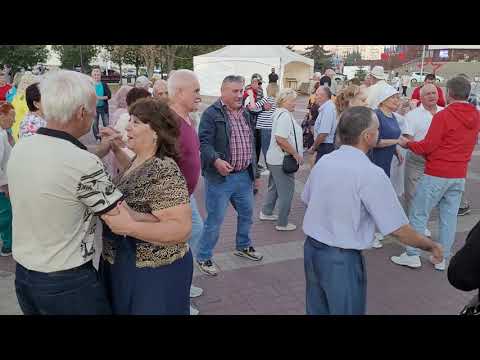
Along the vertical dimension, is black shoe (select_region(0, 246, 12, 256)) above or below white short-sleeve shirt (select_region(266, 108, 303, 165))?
below

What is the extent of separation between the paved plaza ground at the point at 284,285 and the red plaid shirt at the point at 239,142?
3.60 ft

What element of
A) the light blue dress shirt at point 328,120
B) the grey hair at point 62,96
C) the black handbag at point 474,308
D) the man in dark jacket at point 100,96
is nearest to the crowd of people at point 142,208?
the grey hair at point 62,96

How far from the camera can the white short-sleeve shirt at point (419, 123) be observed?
4637 mm

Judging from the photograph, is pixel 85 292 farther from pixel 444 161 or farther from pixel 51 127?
pixel 444 161

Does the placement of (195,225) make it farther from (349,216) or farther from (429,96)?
(429,96)

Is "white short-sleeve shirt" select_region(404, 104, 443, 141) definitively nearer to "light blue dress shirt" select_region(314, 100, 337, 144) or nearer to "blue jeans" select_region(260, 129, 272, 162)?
"light blue dress shirt" select_region(314, 100, 337, 144)

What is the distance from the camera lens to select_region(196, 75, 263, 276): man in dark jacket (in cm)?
389

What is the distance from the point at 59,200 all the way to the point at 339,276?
5.02 feet

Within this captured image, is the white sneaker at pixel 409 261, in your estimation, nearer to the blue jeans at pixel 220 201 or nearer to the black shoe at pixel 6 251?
the blue jeans at pixel 220 201

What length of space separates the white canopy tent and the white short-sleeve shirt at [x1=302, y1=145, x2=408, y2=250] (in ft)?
67.0

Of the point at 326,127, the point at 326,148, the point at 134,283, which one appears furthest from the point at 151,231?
the point at 326,148

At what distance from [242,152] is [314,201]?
1.72 metres

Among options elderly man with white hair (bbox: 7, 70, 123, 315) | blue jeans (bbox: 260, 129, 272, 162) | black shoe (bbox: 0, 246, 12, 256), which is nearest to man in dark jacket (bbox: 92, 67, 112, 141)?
blue jeans (bbox: 260, 129, 272, 162)
